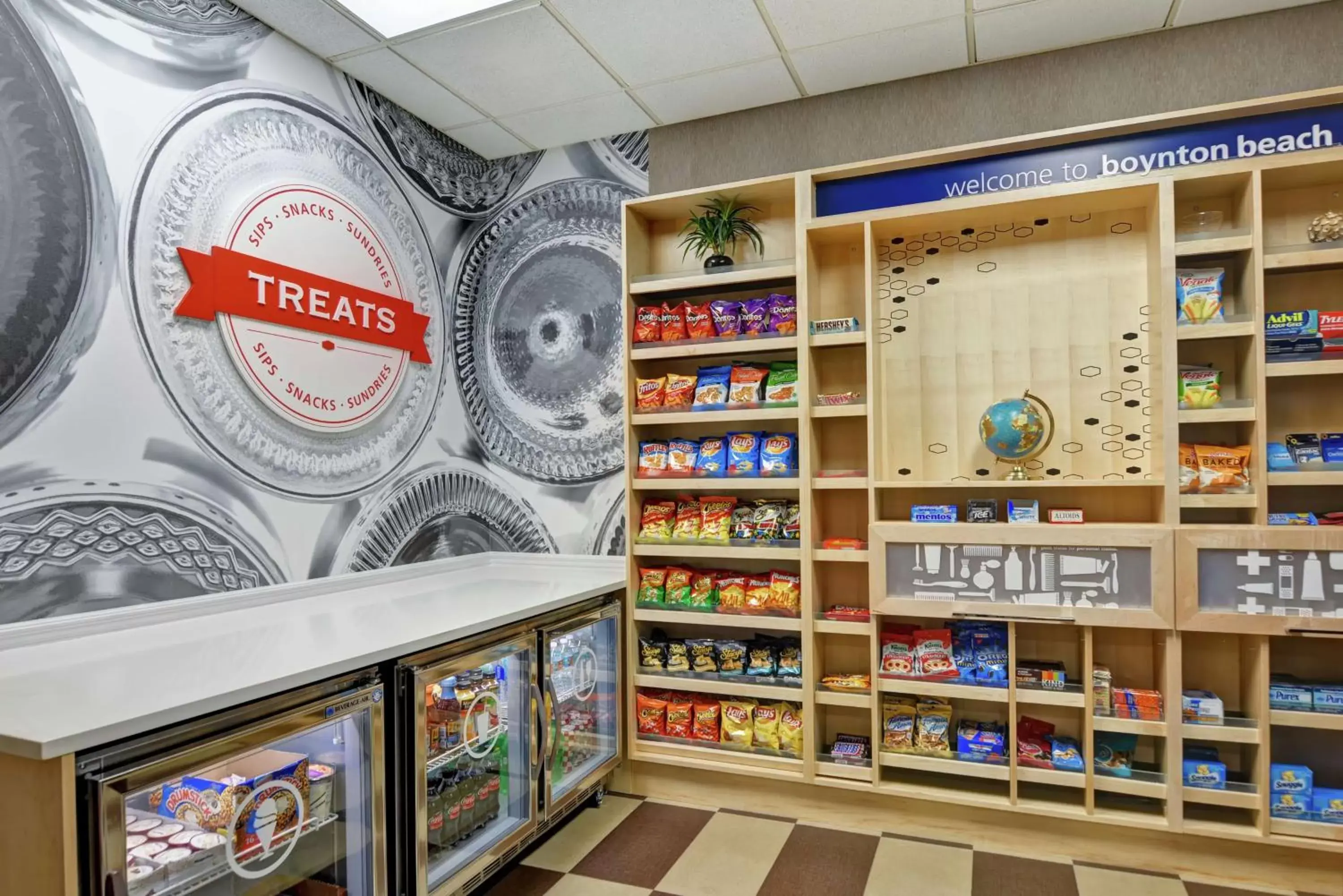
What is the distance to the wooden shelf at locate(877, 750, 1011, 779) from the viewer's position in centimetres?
297

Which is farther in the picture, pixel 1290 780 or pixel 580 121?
pixel 580 121

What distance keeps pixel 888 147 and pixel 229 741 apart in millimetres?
3380

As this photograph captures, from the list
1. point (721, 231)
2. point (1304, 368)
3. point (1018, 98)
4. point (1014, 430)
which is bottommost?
point (1014, 430)

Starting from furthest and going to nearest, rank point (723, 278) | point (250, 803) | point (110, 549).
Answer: point (723, 278) → point (110, 549) → point (250, 803)

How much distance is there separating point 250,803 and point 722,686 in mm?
1949

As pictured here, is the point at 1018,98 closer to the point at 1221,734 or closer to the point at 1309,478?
the point at 1309,478

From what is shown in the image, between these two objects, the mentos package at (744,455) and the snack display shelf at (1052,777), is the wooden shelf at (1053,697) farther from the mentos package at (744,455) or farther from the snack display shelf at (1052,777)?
the mentos package at (744,455)

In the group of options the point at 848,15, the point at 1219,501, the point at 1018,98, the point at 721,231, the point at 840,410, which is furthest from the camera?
the point at 721,231

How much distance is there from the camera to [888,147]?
354 centimetres

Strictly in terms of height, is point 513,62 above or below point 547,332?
above

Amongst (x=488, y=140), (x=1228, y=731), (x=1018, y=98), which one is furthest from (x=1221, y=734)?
(x=488, y=140)

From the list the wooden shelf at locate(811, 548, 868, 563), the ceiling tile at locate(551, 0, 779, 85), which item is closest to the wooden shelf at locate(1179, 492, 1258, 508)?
the wooden shelf at locate(811, 548, 868, 563)

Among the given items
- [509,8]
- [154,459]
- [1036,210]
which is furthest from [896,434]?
[154,459]

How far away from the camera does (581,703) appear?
3400 millimetres
